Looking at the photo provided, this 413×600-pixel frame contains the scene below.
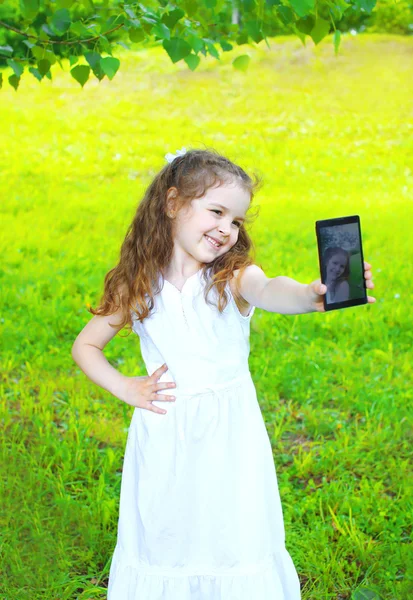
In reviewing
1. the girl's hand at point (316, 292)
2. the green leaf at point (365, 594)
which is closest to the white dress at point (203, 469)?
the girl's hand at point (316, 292)

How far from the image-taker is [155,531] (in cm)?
238

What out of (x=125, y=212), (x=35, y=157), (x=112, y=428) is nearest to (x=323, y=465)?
(x=112, y=428)

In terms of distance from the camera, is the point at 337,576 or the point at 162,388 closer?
the point at 162,388

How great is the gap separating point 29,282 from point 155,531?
3918 millimetres

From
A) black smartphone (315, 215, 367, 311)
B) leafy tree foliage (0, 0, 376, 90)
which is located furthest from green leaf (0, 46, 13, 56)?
black smartphone (315, 215, 367, 311)

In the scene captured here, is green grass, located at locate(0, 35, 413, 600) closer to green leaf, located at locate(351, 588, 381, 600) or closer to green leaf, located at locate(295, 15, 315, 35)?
green leaf, located at locate(351, 588, 381, 600)

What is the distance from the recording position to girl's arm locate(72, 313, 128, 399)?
7.89 feet

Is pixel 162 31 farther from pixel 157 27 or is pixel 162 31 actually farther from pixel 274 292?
pixel 274 292

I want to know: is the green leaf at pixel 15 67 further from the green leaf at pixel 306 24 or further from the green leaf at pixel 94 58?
the green leaf at pixel 306 24

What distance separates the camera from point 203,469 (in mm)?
2318

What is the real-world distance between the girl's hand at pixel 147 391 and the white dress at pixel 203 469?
0.04 m

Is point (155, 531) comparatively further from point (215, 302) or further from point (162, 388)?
point (215, 302)

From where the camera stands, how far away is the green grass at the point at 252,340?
3.15 meters

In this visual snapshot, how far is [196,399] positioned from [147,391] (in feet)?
0.46
